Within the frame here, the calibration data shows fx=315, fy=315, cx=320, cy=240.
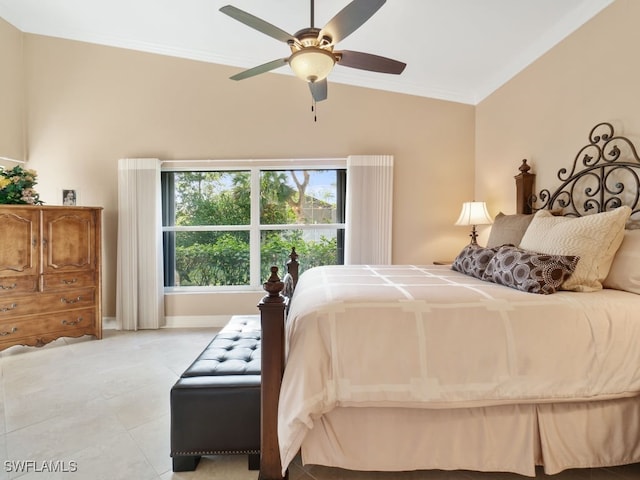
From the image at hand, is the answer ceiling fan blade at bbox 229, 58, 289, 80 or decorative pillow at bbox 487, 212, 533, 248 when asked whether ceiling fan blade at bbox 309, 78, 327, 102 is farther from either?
decorative pillow at bbox 487, 212, 533, 248

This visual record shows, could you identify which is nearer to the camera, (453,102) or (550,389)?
(550,389)

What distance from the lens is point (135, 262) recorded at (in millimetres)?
3570

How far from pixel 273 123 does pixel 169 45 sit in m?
1.42

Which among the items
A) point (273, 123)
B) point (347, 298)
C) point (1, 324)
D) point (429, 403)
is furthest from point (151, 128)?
point (429, 403)

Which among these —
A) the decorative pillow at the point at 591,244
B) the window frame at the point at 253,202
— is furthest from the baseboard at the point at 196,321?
the decorative pillow at the point at 591,244

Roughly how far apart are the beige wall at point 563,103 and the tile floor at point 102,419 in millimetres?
2089

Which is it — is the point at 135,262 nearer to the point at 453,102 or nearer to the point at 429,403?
the point at 429,403

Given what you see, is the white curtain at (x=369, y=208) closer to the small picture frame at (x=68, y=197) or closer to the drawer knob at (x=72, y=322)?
the drawer knob at (x=72, y=322)

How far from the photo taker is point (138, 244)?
3.58 m

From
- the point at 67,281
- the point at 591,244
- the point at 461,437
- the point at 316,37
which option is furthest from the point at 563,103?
the point at 67,281

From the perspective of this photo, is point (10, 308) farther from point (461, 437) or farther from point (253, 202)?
point (461, 437)

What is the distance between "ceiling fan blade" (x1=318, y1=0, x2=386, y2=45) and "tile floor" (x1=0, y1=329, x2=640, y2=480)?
7.37 ft

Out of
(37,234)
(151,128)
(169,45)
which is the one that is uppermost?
(169,45)
